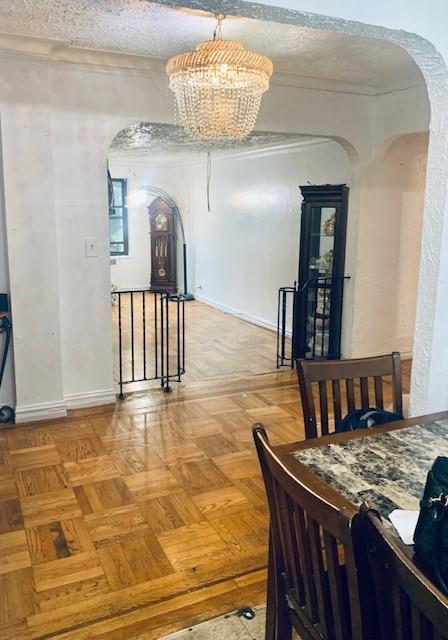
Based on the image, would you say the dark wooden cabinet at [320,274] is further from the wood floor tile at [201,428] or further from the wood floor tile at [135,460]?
the wood floor tile at [135,460]

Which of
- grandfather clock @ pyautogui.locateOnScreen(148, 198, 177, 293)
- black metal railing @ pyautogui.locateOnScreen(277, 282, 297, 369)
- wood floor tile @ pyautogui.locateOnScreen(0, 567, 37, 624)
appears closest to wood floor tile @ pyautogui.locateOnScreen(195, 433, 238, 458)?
wood floor tile @ pyautogui.locateOnScreen(0, 567, 37, 624)

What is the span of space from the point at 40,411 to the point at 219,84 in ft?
8.14

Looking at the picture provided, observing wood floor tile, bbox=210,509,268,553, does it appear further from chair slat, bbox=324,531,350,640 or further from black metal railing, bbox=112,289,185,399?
black metal railing, bbox=112,289,185,399

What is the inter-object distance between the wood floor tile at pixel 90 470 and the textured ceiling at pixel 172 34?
7.94ft

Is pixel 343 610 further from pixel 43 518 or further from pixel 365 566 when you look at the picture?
pixel 43 518

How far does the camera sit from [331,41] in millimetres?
3238

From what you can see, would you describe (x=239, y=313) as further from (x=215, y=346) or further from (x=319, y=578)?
(x=319, y=578)

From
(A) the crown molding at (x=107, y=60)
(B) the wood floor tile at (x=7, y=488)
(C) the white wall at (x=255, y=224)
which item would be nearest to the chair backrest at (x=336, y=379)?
(B) the wood floor tile at (x=7, y=488)

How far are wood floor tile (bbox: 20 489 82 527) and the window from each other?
7113mm

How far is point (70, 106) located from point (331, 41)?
1.76 meters

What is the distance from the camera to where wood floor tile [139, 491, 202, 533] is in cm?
255

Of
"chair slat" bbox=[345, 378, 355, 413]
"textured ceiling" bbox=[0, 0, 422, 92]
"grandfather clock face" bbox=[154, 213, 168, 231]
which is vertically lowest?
"chair slat" bbox=[345, 378, 355, 413]

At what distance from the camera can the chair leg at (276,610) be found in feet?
4.70

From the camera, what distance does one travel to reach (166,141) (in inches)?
260
